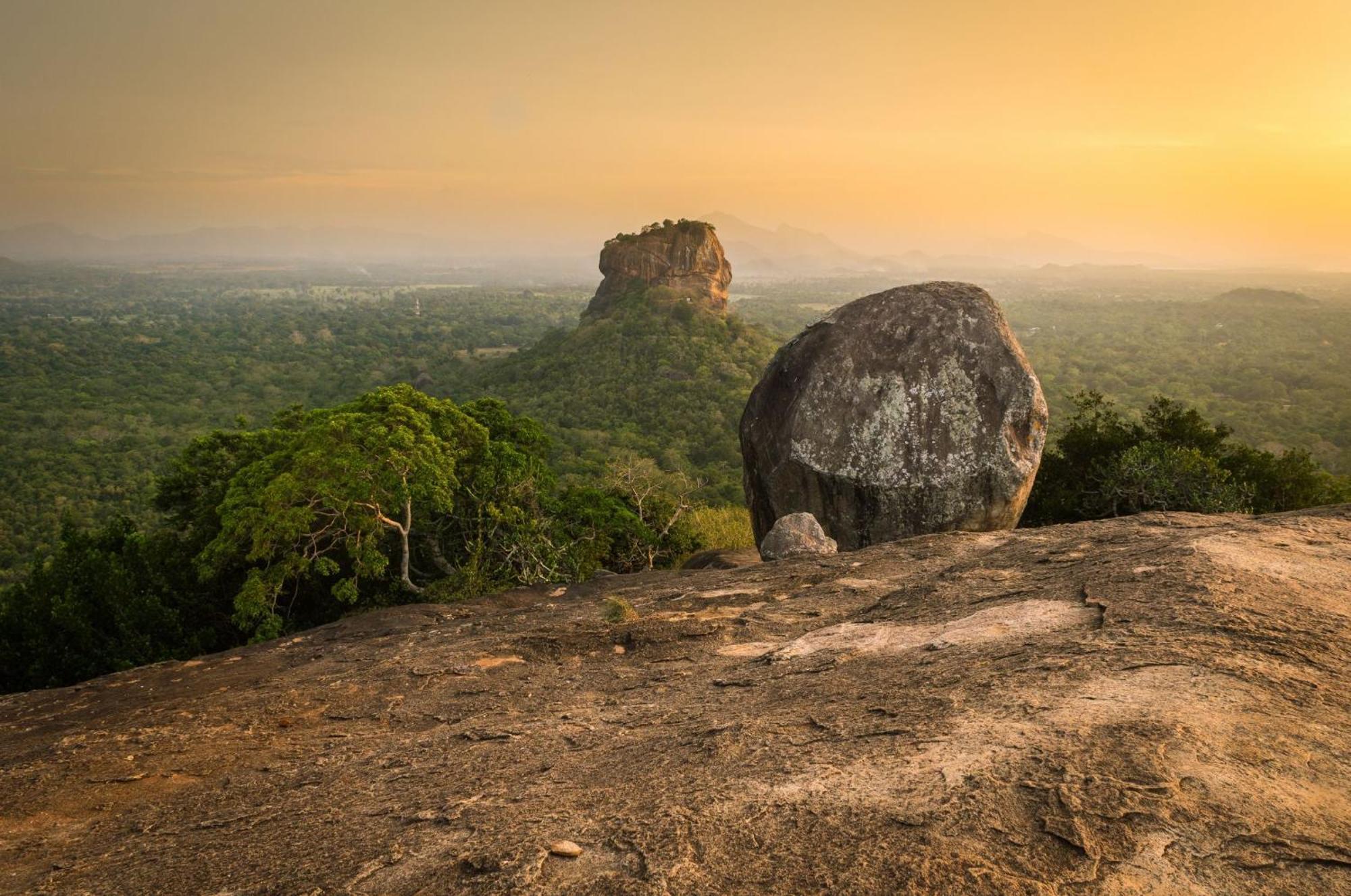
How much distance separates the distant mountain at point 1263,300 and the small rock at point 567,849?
164 meters

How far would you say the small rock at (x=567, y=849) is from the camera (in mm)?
3299

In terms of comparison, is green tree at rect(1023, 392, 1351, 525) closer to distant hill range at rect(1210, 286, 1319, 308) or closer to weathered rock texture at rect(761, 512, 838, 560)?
weathered rock texture at rect(761, 512, 838, 560)

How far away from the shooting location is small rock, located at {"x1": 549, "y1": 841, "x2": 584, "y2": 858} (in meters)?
3.30

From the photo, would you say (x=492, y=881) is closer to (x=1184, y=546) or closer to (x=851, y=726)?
(x=851, y=726)

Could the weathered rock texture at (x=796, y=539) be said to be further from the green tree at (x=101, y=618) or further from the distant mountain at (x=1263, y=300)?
the distant mountain at (x=1263, y=300)

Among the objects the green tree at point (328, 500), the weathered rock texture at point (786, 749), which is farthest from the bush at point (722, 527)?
the weathered rock texture at point (786, 749)

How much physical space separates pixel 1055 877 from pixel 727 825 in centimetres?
141

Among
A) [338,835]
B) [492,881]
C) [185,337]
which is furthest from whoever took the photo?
[185,337]

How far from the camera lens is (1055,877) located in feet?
9.11

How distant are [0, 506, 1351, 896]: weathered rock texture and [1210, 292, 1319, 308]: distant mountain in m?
160

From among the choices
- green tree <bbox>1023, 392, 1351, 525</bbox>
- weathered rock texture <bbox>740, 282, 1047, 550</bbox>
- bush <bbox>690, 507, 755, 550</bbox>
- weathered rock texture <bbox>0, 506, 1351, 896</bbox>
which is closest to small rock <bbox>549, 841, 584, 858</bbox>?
weathered rock texture <bbox>0, 506, 1351, 896</bbox>

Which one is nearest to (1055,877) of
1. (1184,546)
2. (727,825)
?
(727,825)

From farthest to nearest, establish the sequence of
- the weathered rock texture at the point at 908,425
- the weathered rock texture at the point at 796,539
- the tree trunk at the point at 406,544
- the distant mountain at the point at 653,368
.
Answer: the distant mountain at the point at 653,368, the tree trunk at the point at 406,544, the weathered rock texture at the point at 908,425, the weathered rock texture at the point at 796,539

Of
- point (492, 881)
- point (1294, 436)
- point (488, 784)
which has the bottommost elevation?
point (1294, 436)
